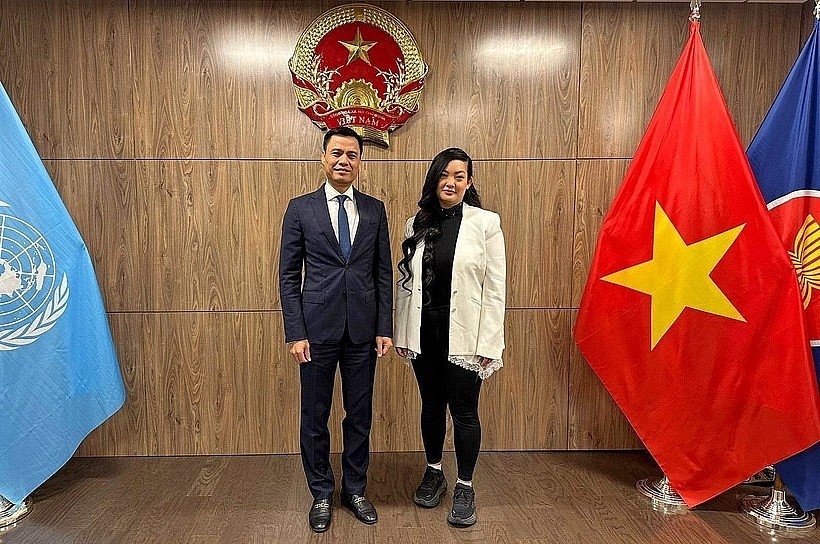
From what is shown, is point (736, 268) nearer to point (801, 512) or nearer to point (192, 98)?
point (801, 512)

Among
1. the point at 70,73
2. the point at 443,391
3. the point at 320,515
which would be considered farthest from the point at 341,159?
the point at 70,73

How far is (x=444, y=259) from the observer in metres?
2.94

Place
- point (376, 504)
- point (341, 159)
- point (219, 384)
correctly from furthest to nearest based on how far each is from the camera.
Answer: point (219, 384)
point (376, 504)
point (341, 159)

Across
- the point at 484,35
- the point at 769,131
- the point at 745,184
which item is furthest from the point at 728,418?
the point at 484,35

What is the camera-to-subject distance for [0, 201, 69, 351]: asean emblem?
3.06m

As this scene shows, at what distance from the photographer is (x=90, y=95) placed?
3.58 m

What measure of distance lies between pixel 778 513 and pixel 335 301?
7.01 feet

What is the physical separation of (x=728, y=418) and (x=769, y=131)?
1.30 m

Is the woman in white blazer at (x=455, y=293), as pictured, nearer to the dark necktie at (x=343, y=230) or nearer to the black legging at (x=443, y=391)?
the black legging at (x=443, y=391)

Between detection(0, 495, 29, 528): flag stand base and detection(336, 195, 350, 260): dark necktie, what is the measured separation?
183 cm

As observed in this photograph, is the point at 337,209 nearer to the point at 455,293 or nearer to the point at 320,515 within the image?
the point at 455,293

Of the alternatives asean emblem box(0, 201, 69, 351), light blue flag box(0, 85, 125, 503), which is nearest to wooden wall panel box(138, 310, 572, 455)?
light blue flag box(0, 85, 125, 503)

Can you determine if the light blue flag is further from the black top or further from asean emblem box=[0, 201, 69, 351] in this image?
the black top

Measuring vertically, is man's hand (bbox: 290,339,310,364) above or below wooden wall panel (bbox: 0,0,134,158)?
below
